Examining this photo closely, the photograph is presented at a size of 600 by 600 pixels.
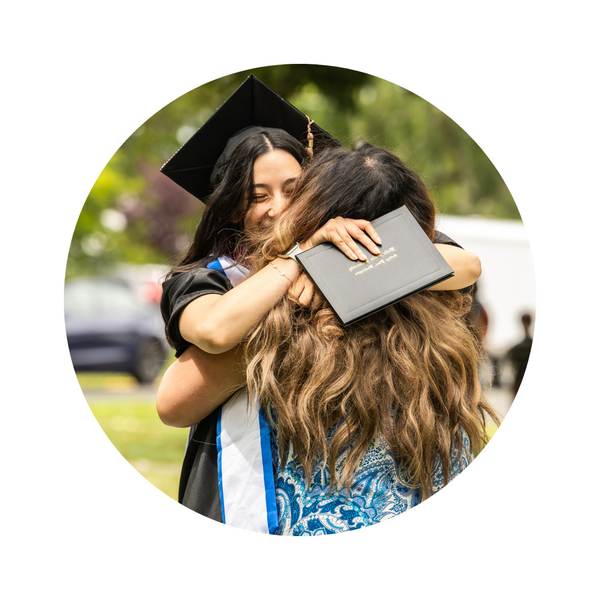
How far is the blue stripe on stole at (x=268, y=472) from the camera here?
161cm

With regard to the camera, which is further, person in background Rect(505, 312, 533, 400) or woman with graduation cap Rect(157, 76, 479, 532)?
person in background Rect(505, 312, 533, 400)

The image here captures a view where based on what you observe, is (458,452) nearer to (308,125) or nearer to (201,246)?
(201,246)

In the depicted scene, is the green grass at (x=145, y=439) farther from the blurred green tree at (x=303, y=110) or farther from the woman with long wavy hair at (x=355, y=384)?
the woman with long wavy hair at (x=355, y=384)

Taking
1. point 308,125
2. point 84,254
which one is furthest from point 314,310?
point 84,254

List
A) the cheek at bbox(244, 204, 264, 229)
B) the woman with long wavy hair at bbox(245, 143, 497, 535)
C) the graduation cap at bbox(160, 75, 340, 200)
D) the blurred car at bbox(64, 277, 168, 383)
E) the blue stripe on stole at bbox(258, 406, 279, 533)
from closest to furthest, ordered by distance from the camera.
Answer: the woman with long wavy hair at bbox(245, 143, 497, 535) → the blue stripe on stole at bbox(258, 406, 279, 533) → the cheek at bbox(244, 204, 264, 229) → the graduation cap at bbox(160, 75, 340, 200) → the blurred car at bbox(64, 277, 168, 383)

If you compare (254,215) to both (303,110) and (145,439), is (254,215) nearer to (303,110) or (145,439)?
(303,110)

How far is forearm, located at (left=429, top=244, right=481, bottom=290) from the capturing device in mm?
1690

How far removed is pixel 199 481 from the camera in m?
1.76

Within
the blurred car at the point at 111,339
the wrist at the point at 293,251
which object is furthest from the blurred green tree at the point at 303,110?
the blurred car at the point at 111,339

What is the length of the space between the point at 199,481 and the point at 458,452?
0.86 m

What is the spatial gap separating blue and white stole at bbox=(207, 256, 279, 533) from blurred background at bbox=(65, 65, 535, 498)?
1.95 ft

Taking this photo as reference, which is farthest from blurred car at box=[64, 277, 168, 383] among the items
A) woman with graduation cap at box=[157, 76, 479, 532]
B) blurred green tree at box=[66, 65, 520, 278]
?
woman with graduation cap at box=[157, 76, 479, 532]

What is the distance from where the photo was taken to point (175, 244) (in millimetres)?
18375

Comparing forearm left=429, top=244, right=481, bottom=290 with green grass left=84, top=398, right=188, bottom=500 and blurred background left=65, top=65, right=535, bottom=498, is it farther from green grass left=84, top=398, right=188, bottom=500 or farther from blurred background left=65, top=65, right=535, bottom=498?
green grass left=84, top=398, right=188, bottom=500
